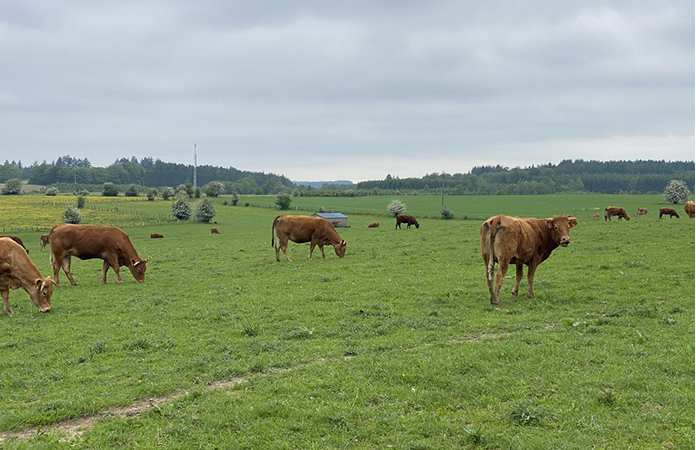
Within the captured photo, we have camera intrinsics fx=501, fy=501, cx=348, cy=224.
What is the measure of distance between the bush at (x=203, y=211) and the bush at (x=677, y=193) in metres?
80.2

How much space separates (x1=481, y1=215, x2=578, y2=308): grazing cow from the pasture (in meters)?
0.92

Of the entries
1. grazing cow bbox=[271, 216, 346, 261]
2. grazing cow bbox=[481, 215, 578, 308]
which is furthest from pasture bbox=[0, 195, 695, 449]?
grazing cow bbox=[271, 216, 346, 261]

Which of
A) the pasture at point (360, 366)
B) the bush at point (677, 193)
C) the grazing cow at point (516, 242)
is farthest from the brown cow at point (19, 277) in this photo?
the bush at point (677, 193)

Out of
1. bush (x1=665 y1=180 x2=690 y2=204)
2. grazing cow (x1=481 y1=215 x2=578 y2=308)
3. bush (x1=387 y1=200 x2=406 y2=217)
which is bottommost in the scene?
bush (x1=387 y1=200 x2=406 y2=217)

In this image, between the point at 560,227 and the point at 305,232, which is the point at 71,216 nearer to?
the point at 305,232

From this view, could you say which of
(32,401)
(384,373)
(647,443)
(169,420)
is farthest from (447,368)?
(32,401)

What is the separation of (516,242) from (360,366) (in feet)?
22.4

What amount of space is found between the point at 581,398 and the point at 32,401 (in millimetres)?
8337

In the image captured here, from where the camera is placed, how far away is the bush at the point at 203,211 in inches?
2867

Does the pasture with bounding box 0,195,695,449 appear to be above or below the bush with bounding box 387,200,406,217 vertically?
below

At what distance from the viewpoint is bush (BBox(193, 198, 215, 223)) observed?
72812 millimetres

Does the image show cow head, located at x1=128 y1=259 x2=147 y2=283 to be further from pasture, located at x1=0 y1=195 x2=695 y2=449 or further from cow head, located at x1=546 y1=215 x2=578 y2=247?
cow head, located at x1=546 y1=215 x2=578 y2=247

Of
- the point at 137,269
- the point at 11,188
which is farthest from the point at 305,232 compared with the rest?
the point at 11,188

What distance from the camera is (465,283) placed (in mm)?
16922
